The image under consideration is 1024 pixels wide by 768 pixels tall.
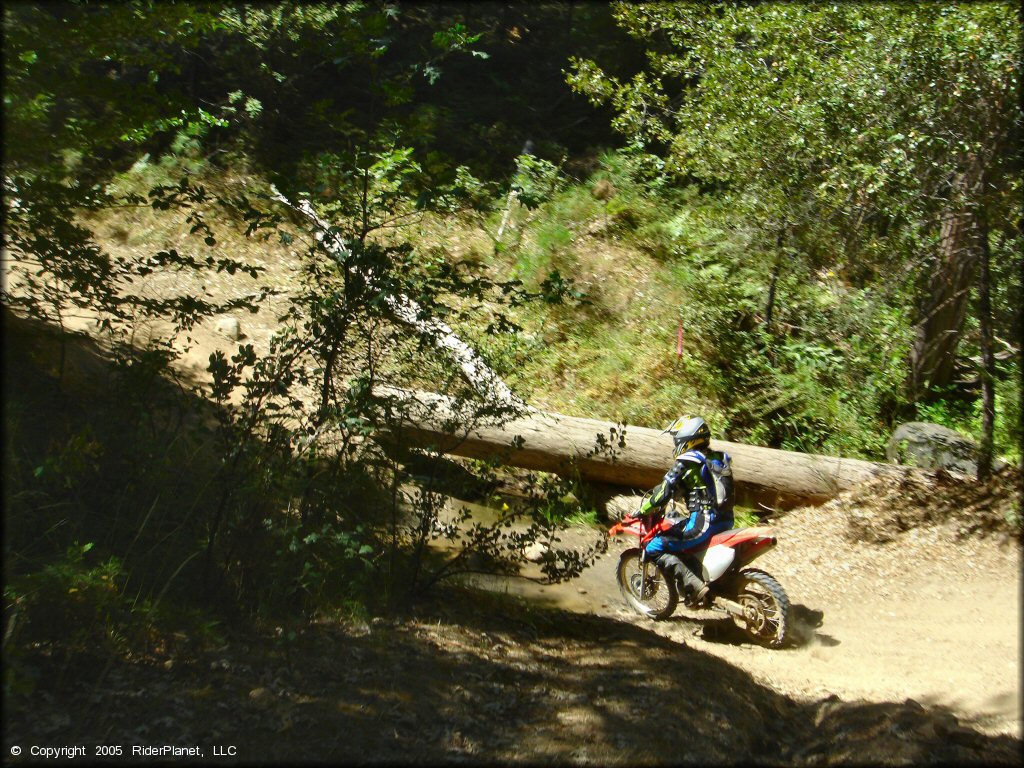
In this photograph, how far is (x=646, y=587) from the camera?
27.8ft

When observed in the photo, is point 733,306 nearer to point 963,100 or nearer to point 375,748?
point 963,100

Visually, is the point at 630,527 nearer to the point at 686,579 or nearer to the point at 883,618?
the point at 686,579

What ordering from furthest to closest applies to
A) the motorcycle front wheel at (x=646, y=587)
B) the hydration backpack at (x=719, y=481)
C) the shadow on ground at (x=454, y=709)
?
the motorcycle front wheel at (x=646, y=587), the hydration backpack at (x=719, y=481), the shadow on ground at (x=454, y=709)

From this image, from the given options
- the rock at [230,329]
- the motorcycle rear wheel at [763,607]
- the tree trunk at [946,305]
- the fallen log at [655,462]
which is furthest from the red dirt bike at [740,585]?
the rock at [230,329]

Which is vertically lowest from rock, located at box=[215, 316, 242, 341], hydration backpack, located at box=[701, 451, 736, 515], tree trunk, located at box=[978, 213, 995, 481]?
hydration backpack, located at box=[701, 451, 736, 515]

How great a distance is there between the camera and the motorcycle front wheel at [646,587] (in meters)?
8.19

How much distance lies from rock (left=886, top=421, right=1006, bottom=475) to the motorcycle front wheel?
4127mm

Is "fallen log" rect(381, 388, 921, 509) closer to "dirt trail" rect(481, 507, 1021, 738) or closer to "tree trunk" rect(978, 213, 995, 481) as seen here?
"dirt trail" rect(481, 507, 1021, 738)

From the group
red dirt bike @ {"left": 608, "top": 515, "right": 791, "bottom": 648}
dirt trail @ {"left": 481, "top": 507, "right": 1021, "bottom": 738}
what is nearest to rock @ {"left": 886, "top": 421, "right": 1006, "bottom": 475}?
dirt trail @ {"left": 481, "top": 507, "right": 1021, "bottom": 738}

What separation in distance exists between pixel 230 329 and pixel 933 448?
33.1ft

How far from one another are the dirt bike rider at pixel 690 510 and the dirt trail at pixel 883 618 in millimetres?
557

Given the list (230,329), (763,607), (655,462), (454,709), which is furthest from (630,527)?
(230,329)

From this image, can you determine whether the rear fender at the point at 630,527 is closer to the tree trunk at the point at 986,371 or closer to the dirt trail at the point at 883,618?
the dirt trail at the point at 883,618

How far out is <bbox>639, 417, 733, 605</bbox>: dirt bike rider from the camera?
7898mm
